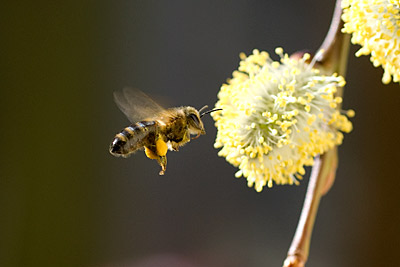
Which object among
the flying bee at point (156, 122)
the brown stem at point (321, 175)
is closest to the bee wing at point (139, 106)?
the flying bee at point (156, 122)

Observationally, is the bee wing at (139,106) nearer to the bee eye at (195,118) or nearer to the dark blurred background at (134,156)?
the bee eye at (195,118)

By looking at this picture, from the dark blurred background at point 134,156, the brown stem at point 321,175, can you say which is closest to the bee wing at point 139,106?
the brown stem at point 321,175

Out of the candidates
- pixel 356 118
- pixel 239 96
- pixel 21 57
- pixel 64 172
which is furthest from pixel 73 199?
pixel 239 96

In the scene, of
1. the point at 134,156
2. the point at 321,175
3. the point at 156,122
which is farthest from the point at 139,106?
the point at 134,156

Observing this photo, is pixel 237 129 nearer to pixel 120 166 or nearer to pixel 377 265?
pixel 377 265

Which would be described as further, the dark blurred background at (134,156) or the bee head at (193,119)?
the dark blurred background at (134,156)

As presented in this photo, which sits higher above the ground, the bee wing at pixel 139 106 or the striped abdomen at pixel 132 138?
the bee wing at pixel 139 106
